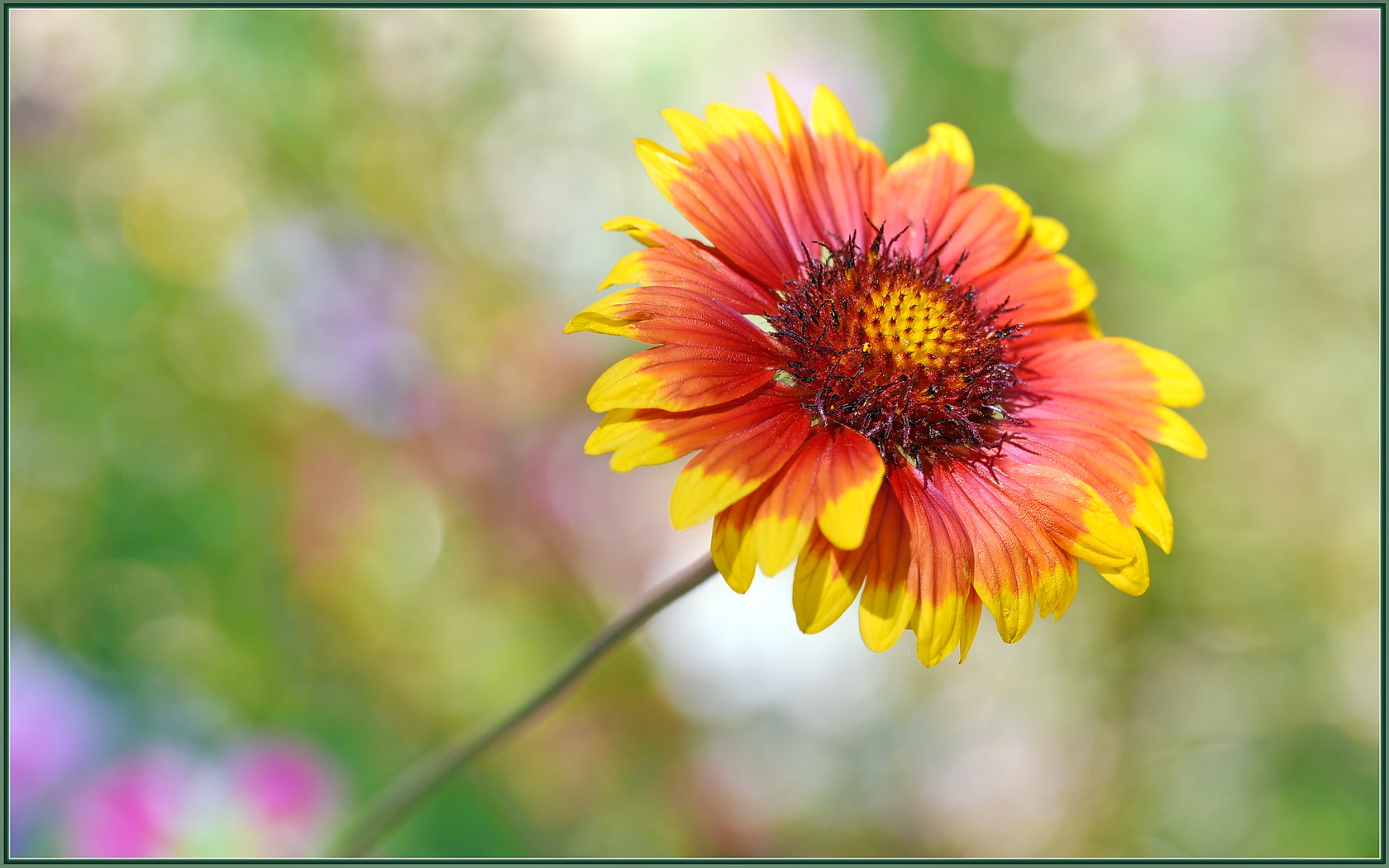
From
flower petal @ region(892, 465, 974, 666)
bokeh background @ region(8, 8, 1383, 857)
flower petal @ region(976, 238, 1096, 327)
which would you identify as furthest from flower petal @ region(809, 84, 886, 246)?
bokeh background @ region(8, 8, 1383, 857)

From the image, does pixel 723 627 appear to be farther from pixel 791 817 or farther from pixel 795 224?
pixel 795 224

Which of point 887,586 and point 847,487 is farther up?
point 847,487

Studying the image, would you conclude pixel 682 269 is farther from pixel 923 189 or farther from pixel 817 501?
pixel 923 189

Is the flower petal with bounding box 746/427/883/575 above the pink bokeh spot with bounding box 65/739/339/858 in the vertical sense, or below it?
above

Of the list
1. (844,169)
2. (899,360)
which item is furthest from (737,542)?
(844,169)

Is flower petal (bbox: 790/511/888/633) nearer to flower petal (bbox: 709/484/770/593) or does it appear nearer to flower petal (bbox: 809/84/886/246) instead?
flower petal (bbox: 709/484/770/593)

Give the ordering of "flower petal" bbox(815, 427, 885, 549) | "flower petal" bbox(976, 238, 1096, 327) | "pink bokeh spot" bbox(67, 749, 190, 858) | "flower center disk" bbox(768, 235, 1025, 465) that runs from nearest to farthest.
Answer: "flower petal" bbox(815, 427, 885, 549), "flower center disk" bbox(768, 235, 1025, 465), "flower petal" bbox(976, 238, 1096, 327), "pink bokeh spot" bbox(67, 749, 190, 858)

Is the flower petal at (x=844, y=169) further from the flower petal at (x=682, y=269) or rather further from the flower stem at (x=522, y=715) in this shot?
the flower stem at (x=522, y=715)
